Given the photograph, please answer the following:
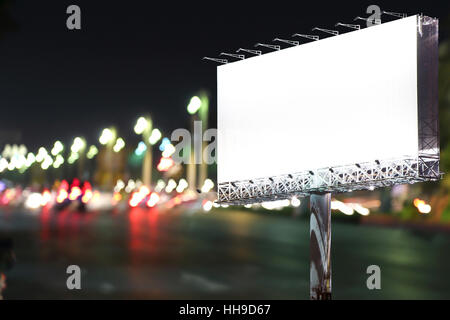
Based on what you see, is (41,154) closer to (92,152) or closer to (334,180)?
(92,152)

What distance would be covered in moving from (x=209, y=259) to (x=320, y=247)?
26.5 meters

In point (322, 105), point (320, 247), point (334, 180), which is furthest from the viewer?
point (320, 247)

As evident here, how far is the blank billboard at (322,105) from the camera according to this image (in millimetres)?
15305

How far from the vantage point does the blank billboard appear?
1530 cm

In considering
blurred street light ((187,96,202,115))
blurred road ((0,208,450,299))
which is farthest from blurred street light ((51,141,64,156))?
blurred street light ((187,96,202,115))

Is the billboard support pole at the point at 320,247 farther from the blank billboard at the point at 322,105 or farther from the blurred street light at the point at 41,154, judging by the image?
the blurred street light at the point at 41,154

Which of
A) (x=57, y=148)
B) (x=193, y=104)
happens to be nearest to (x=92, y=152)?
(x=57, y=148)

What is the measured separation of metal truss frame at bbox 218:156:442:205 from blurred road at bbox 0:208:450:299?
1396 centimetres

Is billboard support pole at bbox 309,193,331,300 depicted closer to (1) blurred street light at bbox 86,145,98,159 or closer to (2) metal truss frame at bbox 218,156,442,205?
(2) metal truss frame at bbox 218,156,442,205

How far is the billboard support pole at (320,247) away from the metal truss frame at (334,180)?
1.17 feet

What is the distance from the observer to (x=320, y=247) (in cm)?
1694

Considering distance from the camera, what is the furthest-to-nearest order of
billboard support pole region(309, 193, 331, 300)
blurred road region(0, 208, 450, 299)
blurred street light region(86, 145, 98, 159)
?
1. blurred street light region(86, 145, 98, 159)
2. blurred road region(0, 208, 450, 299)
3. billboard support pole region(309, 193, 331, 300)

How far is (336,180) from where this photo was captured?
53.0ft
